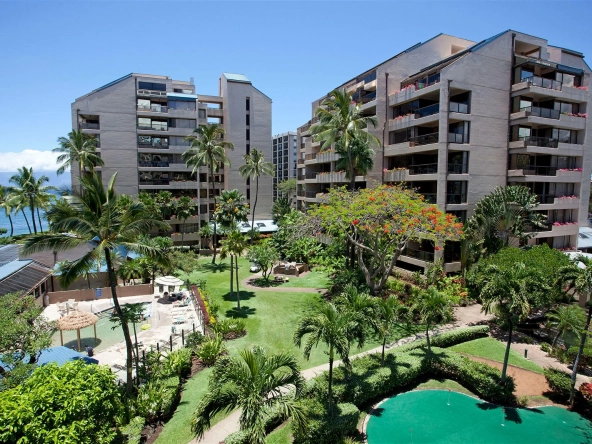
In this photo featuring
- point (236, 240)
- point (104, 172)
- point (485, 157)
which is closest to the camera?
point (236, 240)

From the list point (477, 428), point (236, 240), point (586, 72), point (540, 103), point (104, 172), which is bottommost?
point (477, 428)

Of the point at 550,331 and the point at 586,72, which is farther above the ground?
the point at 586,72

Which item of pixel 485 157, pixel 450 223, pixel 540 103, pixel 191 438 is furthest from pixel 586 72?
pixel 191 438

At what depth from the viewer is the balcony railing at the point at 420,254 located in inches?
1342

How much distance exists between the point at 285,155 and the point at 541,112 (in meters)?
98.0

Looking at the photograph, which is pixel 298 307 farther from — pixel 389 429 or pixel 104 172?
pixel 104 172

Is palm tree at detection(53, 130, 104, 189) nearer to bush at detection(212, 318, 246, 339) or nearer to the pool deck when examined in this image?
the pool deck

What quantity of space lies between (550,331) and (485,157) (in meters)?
17.7

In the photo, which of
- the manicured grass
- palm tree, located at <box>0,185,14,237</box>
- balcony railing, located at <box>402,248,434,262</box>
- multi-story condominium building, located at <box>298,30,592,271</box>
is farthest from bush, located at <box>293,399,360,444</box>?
palm tree, located at <box>0,185,14,237</box>

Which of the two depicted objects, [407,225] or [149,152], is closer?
[407,225]

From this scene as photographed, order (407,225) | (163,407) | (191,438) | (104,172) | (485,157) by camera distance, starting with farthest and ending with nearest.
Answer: (104,172) < (485,157) < (407,225) < (163,407) < (191,438)

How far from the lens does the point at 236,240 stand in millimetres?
28766

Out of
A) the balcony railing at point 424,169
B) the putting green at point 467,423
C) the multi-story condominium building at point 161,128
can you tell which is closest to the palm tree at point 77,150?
the multi-story condominium building at point 161,128

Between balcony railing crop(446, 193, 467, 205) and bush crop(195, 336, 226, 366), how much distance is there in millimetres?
25086
